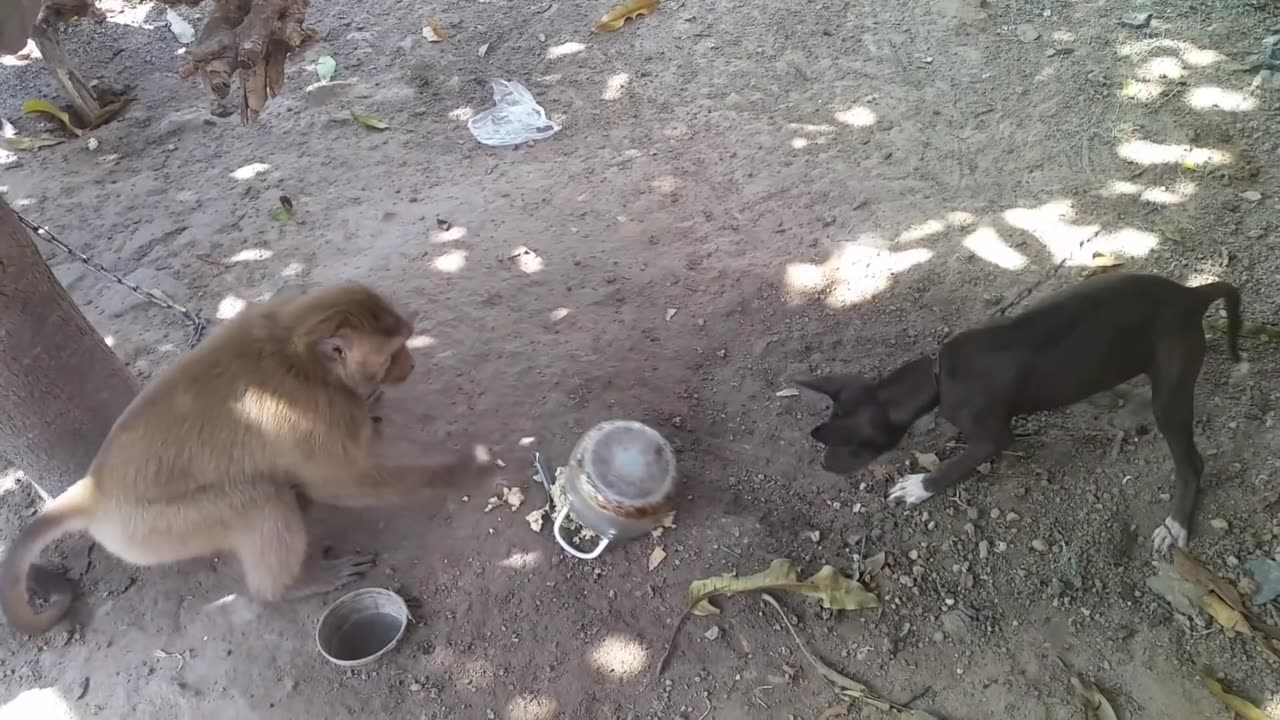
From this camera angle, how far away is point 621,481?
129 inches

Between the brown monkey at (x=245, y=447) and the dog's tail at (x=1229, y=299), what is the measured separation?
3.07 meters

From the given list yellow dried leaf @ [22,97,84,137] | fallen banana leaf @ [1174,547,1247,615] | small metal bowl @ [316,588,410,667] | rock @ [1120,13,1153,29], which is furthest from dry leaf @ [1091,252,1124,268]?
yellow dried leaf @ [22,97,84,137]

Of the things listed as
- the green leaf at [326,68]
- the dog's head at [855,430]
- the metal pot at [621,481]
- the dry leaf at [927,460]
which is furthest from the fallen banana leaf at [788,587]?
the green leaf at [326,68]

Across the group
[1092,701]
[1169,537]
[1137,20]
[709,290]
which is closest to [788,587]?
[1092,701]

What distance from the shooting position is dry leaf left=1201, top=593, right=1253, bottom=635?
9.81 ft

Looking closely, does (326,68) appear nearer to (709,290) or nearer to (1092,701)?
(709,290)

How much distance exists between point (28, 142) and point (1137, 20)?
27.2ft

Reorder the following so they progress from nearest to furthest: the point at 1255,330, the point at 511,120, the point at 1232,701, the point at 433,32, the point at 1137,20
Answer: the point at 1232,701
the point at 1255,330
the point at 1137,20
the point at 511,120
the point at 433,32

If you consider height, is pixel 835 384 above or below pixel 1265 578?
above

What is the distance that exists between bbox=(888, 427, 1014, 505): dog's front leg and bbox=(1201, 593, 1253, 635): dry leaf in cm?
87

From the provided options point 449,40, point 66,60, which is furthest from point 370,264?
point 66,60

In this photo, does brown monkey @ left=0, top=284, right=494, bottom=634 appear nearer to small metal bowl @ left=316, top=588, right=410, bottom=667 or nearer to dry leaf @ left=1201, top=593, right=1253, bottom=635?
small metal bowl @ left=316, top=588, right=410, bottom=667

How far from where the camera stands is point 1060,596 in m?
3.20

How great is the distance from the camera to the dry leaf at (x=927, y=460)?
375 centimetres
